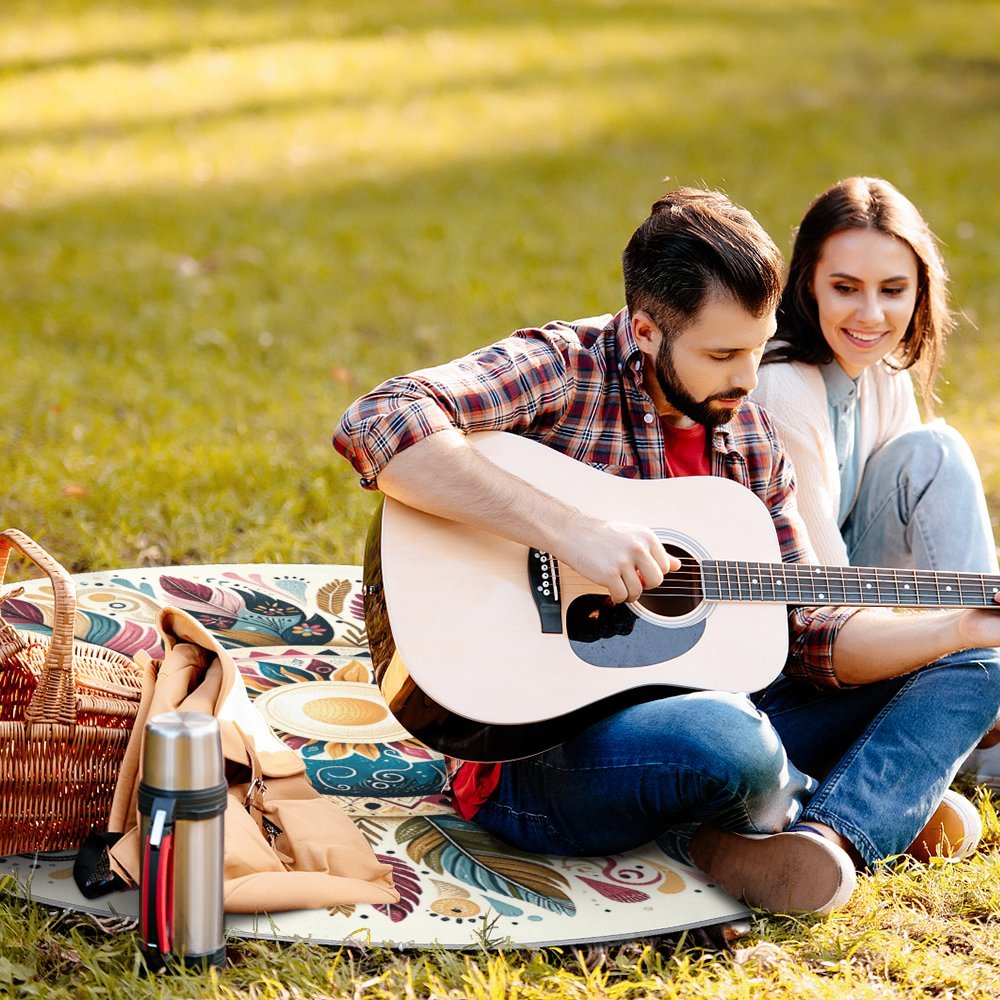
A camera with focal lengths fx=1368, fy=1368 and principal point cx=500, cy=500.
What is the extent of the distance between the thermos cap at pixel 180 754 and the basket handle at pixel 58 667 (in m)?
0.34

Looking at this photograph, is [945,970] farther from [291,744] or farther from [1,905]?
[1,905]

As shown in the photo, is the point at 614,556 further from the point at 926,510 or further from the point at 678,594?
the point at 926,510

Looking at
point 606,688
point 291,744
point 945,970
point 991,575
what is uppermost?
point 991,575

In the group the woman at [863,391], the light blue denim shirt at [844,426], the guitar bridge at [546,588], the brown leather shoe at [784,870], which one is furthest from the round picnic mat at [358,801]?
the light blue denim shirt at [844,426]

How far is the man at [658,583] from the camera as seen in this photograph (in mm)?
2605

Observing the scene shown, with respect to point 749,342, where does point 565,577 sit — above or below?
below

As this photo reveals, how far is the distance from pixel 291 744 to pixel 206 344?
11.7ft

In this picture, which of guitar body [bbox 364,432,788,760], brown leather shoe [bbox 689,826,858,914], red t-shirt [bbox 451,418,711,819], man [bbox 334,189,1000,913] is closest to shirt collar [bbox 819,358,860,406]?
man [bbox 334,189,1000,913]

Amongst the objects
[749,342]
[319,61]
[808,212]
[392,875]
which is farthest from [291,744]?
[319,61]

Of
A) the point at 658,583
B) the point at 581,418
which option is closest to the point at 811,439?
the point at 581,418

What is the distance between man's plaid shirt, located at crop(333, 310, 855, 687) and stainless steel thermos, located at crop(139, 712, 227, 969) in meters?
0.69

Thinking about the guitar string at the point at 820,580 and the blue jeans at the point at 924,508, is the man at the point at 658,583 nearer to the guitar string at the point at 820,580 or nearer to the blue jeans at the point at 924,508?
the guitar string at the point at 820,580

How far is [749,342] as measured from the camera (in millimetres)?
2773

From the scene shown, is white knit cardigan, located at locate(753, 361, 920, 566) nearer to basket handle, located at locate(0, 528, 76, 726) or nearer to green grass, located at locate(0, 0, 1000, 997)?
green grass, located at locate(0, 0, 1000, 997)
